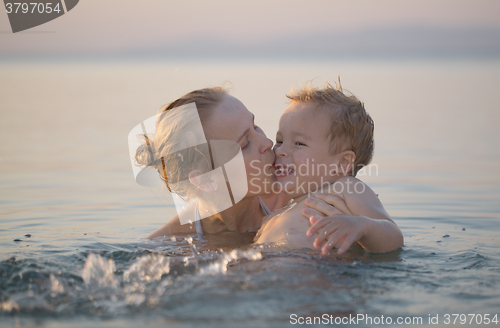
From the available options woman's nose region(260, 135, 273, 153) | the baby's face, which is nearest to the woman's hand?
the baby's face

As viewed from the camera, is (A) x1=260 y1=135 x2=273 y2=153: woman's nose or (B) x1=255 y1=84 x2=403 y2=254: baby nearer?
(B) x1=255 y1=84 x2=403 y2=254: baby

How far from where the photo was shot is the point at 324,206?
364 centimetres

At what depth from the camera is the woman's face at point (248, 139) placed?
Result: 3.92 meters

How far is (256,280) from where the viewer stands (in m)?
2.74

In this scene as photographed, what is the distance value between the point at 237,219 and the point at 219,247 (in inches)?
23.8

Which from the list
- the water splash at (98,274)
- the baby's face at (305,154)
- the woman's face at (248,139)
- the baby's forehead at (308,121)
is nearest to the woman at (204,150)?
the woman's face at (248,139)

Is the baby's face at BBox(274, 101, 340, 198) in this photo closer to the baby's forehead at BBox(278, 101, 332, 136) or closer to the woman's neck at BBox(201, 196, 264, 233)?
the baby's forehead at BBox(278, 101, 332, 136)

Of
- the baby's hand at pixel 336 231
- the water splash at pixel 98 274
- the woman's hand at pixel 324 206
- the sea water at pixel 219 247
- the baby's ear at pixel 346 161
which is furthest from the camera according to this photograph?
the baby's ear at pixel 346 161

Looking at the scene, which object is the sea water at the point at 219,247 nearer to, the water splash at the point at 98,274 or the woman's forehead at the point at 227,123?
the water splash at the point at 98,274

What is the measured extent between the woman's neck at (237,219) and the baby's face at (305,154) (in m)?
0.65

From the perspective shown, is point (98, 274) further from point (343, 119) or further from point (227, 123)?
point (343, 119)

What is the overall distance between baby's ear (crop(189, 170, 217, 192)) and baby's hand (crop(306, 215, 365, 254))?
116 cm

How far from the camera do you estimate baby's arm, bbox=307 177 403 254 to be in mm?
3199

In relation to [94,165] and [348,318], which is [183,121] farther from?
[94,165]
